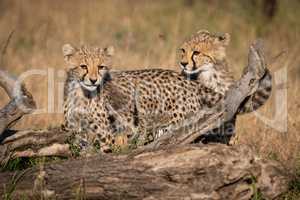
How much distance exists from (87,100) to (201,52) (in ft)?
3.68

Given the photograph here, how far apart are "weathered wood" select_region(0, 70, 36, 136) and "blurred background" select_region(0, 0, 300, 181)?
1932 millimetres

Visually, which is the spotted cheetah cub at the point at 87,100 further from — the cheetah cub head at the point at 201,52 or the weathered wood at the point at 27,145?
the cheetah cub head at the point at 201,52

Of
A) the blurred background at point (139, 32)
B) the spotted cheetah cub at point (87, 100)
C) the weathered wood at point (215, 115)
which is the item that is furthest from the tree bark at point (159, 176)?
the blurred background at point (139, 32)

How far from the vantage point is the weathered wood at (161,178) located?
399 centimetres

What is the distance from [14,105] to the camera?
15.6 ft

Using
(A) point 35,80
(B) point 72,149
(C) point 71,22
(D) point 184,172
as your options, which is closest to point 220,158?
(D) point 184,172

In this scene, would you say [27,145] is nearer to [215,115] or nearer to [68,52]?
[68,52]

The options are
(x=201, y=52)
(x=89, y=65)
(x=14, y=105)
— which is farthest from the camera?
(x=201, y=52)

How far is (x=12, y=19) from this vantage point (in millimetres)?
10977

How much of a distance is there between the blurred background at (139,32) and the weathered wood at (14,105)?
1.93 meters

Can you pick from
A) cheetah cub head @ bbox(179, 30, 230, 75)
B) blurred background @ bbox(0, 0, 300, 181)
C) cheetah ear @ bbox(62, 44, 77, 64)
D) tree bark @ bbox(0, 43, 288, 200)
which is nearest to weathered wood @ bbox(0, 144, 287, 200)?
tree bark @ bbox(0, 43, 288, 200)

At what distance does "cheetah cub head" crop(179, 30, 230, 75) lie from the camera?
584 centimetres

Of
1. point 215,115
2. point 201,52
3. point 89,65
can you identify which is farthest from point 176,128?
point 201,52

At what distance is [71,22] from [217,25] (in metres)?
2.19
